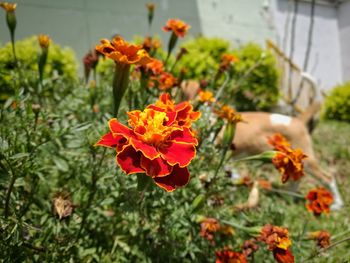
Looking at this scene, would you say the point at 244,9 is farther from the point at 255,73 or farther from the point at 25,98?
the point at 25,98

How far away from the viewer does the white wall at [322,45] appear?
34.1 ft

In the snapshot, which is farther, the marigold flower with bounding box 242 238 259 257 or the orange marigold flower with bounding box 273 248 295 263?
the marigold flower with bounding box 242 238 259 257

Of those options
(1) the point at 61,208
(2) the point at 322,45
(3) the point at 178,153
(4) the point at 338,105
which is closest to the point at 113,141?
(3) the point at 178,153

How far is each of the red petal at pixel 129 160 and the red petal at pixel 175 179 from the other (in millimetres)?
48

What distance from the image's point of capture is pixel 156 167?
739 mm

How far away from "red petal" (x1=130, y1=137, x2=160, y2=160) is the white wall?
1011 cm

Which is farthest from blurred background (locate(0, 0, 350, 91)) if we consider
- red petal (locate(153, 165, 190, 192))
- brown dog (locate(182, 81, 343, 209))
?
red petal (locate(153, 165, 190, 192))

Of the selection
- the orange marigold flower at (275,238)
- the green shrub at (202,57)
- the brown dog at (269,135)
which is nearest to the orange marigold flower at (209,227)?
the orange marigold flower at (275,238)

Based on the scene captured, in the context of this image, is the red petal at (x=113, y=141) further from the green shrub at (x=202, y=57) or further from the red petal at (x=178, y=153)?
the green shrub at (x=202, y=57)

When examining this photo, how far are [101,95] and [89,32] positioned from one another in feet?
13.7

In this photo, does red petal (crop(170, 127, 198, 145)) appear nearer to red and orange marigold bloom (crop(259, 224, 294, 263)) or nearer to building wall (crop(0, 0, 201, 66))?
red and orange marigold bloom (crop(259, 224, 294, 263))

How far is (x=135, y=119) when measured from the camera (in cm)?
81

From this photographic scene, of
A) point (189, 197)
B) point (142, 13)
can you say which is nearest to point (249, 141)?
point (189, 197)

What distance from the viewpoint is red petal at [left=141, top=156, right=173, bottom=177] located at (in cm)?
73
